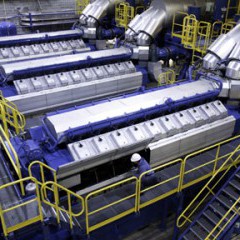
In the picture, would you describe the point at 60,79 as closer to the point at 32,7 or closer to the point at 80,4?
the point at 80,4

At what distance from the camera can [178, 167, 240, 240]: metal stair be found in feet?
20.1

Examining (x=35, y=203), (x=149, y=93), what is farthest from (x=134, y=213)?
(x=149, y=93)

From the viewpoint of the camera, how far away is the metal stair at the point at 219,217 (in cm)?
613

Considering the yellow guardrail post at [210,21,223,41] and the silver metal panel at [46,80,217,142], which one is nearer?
the silver metal panel at [46,80,217,142]

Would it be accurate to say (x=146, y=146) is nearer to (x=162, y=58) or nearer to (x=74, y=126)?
(x=74, y=126)

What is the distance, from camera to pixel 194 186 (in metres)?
6.82

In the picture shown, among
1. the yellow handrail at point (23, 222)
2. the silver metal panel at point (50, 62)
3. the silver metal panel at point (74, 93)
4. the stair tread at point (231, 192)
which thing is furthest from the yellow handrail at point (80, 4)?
the yellow handrail at point (23, 222)

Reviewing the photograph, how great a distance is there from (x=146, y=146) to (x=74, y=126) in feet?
5.31

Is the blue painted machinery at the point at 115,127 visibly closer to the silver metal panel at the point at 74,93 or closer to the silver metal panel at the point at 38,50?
the silver metal panel at the point at 74,93

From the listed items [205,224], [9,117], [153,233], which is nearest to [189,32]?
[9,117]

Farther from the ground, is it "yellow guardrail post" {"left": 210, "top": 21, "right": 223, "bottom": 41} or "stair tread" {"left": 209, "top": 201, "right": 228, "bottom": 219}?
"yellow guardrail post" {"left": 210, "top": 21, "right": 223, "bottom": 41}

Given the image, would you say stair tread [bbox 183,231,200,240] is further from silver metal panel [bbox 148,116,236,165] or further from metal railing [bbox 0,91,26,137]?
metal railing [bbox 0,91,26,137]

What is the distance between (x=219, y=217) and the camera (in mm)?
6367

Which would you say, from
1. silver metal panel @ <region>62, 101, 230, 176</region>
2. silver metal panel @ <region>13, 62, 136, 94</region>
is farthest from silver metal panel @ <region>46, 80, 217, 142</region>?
silver metal panel @ <region>13, 62, 136, 94</region>
